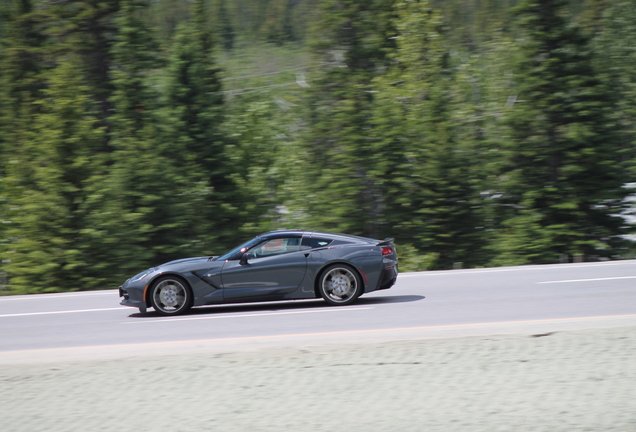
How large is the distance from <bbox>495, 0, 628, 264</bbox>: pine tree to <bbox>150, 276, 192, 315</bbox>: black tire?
49.6ft

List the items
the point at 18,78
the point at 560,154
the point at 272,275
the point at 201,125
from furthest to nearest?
the point at 18,78, the point at 201,125, the point at 560,154, the point at 272,275

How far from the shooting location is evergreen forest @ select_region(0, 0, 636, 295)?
19547 millimetres

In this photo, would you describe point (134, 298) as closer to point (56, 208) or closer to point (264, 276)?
point (264, 276)

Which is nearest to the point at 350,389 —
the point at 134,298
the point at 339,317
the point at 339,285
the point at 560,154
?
the point at 339,317

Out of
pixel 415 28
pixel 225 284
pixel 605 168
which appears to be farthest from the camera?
pixel 415 28

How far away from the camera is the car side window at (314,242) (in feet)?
34.2

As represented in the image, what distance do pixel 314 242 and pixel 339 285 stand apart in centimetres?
79

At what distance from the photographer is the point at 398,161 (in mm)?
23734

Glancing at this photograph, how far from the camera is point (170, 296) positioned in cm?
1034

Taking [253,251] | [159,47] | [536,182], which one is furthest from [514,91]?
[253,251]

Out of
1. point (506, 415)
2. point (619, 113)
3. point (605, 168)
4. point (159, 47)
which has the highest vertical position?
point (159, 47)

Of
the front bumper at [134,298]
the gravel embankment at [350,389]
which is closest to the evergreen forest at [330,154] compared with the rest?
the front bumper at [134,298]

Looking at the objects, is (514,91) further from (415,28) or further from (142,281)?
(142,281)

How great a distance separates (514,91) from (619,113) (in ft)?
12.3
